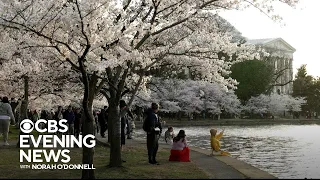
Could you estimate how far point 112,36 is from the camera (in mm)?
9828

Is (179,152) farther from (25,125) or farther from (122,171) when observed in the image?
(25,125)

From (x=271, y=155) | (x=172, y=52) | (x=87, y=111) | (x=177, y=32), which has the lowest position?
(x=271, y=155)

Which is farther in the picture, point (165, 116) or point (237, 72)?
point (237, 72)

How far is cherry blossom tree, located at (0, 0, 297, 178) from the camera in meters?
9.20

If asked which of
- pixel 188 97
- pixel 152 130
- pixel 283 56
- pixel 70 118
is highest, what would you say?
pixel 283 56

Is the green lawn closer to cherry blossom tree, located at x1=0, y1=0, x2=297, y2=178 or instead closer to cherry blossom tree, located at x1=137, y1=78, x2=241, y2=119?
cherry blossom tree, located at x1=0, y1=0, x2=297, y2=178

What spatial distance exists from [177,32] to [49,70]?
786 cm

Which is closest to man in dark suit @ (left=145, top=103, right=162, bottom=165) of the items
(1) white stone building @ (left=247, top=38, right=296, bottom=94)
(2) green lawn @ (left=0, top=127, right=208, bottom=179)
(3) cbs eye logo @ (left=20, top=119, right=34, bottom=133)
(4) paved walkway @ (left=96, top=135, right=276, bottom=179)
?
(2) green lawn @ (left=0, top=127, right=208, bottom=179)

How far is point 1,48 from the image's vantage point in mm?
10859

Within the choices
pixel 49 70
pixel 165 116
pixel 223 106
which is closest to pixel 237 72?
pixel 223 106

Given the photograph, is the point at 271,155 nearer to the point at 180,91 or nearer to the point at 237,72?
the point at 180,91

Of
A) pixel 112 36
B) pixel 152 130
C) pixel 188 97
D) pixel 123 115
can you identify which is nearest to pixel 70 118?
pixel 123 115

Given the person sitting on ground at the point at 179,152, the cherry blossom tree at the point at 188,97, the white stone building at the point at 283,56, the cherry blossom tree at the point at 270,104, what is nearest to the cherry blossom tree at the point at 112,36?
the person sitting on ground at the point at 179,152

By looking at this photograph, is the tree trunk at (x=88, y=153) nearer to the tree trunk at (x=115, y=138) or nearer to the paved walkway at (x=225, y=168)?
the tree trunk at (x=115, y=138)
